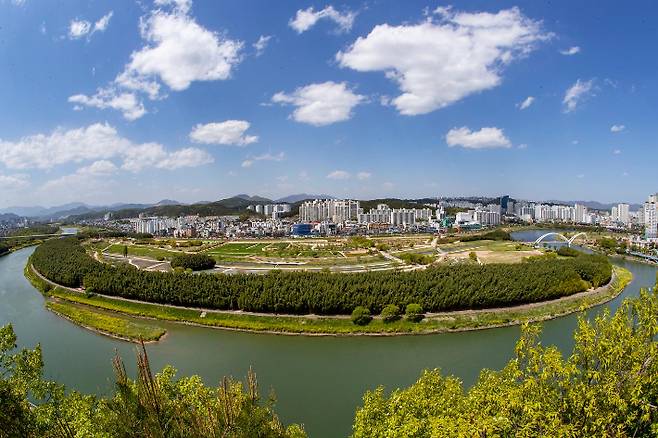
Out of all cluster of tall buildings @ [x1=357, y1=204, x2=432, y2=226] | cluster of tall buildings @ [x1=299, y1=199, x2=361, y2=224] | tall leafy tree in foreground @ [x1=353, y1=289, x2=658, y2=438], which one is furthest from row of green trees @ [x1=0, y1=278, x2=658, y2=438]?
cluster of tall buildings @ [x1=299, y1=199, x2=361, y2=224]

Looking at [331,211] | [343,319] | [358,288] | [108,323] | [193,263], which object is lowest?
[108,323]

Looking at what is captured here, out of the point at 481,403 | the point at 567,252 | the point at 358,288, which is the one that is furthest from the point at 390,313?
the point at 567,252

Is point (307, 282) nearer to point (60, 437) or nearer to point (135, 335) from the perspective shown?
point (135, 335)

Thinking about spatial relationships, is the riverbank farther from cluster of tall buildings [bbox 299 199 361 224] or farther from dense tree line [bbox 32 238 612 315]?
cluster of tall buildings [bbox 299 199 361 224]

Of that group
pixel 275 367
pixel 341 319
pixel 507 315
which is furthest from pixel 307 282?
pixel 507 315

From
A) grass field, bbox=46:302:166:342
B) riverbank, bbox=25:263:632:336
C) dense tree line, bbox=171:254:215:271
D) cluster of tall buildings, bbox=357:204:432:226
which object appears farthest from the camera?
cluster of tall buildings, bbox=357:204:432:226

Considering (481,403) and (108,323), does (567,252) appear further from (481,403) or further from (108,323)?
(481,403)
